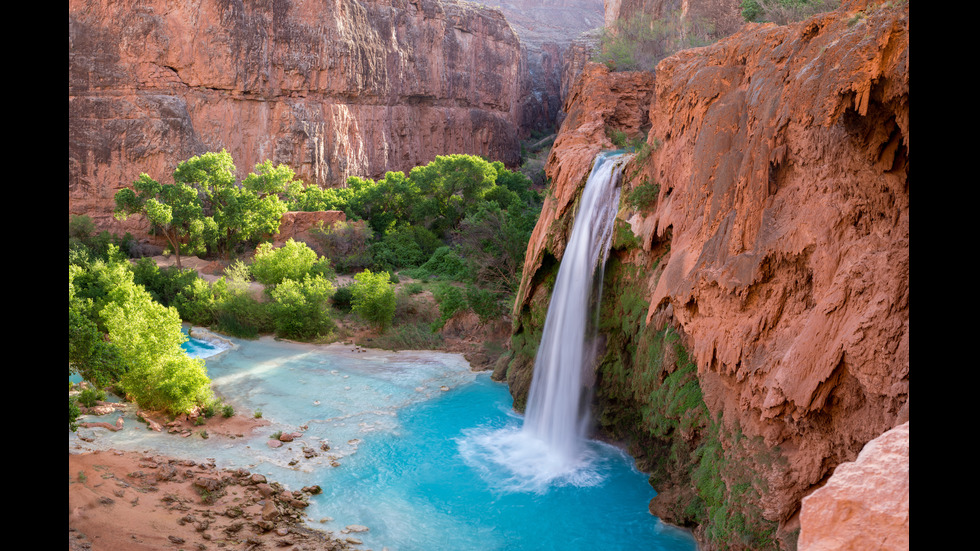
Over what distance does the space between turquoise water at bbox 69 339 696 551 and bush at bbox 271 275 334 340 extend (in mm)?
3514

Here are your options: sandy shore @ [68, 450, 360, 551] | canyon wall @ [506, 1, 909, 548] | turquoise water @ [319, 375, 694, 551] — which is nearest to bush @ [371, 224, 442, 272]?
turquoise water @ [319, 375, 694, 551]

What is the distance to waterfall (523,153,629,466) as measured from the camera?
14.9 m

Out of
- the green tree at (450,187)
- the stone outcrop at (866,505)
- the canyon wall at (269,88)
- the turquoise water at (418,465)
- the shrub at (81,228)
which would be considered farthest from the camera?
the canyon wall at (269,88)

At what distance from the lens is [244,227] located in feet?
104

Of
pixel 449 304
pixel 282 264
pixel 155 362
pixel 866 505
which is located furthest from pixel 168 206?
pixel 866 505

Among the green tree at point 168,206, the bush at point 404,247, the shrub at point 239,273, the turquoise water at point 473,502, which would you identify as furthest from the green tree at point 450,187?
the turquoise water at point 473,502

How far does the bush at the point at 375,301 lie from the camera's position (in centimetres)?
2383

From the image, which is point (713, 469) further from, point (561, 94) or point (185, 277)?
point (561, 94)

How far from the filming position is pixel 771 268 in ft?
27.3

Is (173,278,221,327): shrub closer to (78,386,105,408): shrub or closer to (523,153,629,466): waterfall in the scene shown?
(78,386,105,408): shrub

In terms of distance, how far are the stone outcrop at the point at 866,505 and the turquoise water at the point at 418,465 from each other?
8828 millimetres

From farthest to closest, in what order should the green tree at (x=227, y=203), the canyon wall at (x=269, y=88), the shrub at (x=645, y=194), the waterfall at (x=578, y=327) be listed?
1. the canyon wall at (x=269, y=88)
2. the green tree at (x=227, y=203)
3. the waterfall at (x=578, y=327)
4. the shrub at (x=645, y=194)

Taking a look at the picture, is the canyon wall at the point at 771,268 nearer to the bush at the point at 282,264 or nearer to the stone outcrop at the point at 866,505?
the stone outcrop at the point at 866,505
